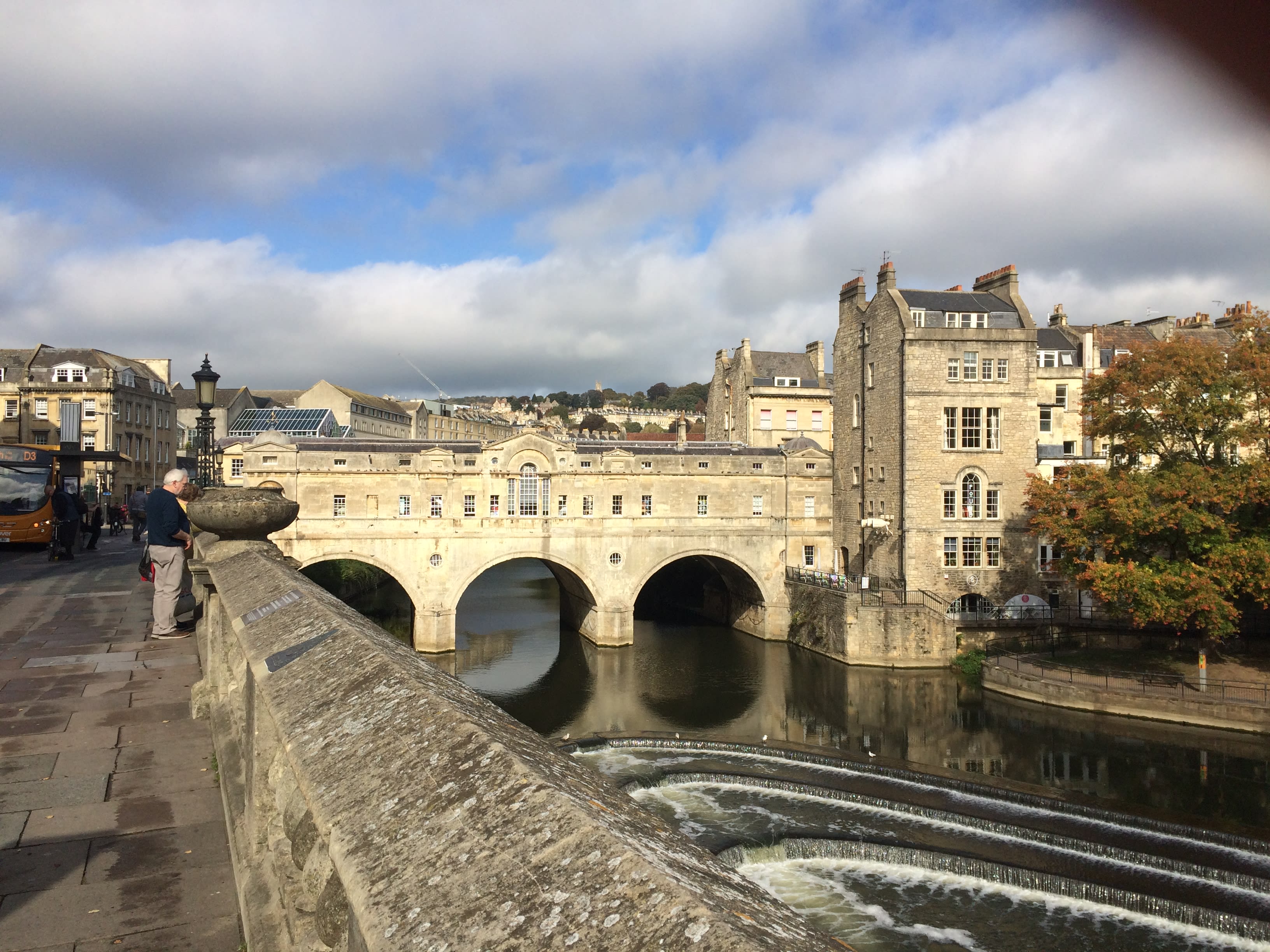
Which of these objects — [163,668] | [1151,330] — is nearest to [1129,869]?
[163,668]

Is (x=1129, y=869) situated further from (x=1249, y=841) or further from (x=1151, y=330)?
(x=1151, y=330)

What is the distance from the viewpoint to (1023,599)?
3838 centimetres

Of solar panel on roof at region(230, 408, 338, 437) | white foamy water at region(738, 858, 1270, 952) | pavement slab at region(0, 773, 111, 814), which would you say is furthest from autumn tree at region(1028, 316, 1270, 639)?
solar panel on roof at region(230, 408, 338, 437)

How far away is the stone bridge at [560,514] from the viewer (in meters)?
38.8

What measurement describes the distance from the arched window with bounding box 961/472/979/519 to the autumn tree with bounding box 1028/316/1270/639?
19.4 ft

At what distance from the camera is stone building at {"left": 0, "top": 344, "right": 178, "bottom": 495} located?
63.2 m

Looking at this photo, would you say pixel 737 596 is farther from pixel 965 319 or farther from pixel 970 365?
pixel 965 319

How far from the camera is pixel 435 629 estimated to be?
39.5 meters

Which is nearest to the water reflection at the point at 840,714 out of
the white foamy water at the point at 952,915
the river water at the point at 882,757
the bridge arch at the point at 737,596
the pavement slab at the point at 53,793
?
the river water at the point at 882,757

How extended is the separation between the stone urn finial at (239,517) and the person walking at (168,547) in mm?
2339

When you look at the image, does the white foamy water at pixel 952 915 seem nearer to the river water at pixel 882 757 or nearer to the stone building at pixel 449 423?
the river water at pixel 882 757

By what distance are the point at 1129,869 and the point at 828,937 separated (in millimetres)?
18842

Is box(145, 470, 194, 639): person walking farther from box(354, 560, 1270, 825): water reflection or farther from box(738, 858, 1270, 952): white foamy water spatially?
box(354, 560, 1270, 825): water reflection

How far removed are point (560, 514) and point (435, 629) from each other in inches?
296
